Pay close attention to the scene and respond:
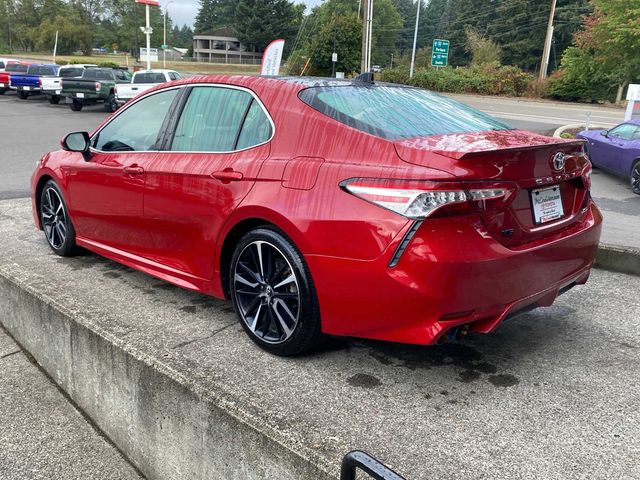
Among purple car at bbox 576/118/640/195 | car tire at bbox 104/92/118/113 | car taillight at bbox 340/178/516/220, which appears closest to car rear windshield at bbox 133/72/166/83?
car tire at bbox 104/92/118/113

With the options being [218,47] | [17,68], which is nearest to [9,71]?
[17,68]

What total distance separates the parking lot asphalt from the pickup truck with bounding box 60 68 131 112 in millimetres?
21716

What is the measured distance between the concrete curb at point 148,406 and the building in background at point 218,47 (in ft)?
349

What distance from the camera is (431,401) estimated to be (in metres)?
2.66

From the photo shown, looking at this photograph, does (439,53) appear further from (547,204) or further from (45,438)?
(45,438)

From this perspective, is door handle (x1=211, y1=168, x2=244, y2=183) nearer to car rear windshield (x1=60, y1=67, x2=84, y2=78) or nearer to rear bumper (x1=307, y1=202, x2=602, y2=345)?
rear bumper (x1=307, y1=202, x2=602, y2=345)

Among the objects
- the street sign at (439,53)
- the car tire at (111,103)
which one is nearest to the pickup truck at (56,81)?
the car tire at (111,103)

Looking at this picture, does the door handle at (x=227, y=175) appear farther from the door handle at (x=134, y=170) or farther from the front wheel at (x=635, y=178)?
the front wheel at (x=635, y=178)

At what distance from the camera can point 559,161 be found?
9.78 feet

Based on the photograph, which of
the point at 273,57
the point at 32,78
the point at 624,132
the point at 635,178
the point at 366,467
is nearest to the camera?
the point at 366,467

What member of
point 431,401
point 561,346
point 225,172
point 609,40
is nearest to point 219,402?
point 431,401

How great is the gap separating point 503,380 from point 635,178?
30.3 feet

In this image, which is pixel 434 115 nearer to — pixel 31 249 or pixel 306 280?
pixel 306 280

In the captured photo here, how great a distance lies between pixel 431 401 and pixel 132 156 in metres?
2.61
